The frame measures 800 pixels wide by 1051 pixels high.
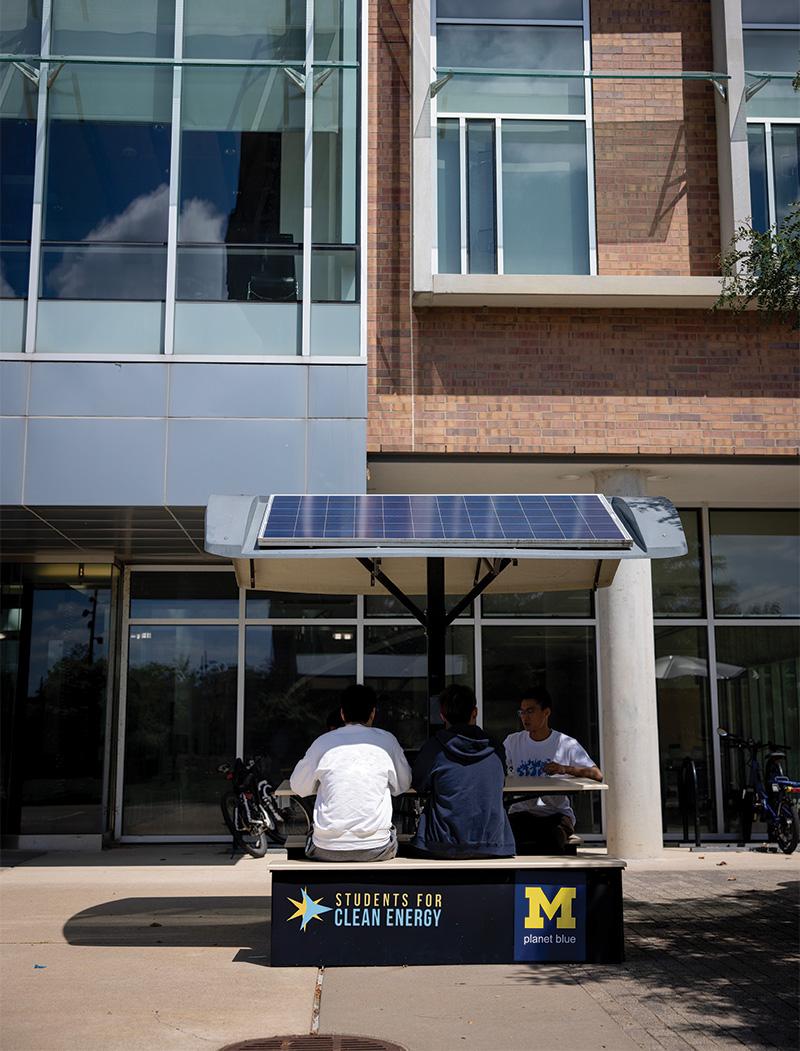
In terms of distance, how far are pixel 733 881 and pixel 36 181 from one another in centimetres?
1029

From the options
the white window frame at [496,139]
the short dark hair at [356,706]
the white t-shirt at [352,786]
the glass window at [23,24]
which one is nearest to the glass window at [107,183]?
the glass window at [23,24]

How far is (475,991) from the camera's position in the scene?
21.6 feet

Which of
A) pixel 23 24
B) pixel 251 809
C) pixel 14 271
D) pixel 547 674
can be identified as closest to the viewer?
pixel 14 271

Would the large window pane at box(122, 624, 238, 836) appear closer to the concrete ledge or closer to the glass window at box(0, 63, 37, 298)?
the glass window at box(0, 63, 37, 298)

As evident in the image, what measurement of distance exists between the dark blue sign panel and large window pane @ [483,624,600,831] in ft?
27.3

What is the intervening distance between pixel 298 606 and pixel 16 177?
21.0 feet

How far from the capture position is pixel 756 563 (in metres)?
16.1

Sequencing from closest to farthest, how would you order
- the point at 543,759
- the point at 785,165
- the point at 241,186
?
the point at 543,759, the point at 241,186, the point at 785,165

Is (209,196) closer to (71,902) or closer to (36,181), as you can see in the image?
(36,181)

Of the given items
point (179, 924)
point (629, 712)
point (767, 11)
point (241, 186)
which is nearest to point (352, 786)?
point (179, 924)

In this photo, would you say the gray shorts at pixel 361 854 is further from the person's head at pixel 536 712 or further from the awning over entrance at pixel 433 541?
the person's head at pixel 536 712

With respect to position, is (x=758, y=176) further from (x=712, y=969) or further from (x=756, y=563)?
(x=712, y=969)

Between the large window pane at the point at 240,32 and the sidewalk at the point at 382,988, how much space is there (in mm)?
9179

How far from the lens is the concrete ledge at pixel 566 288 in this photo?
12.7 m
